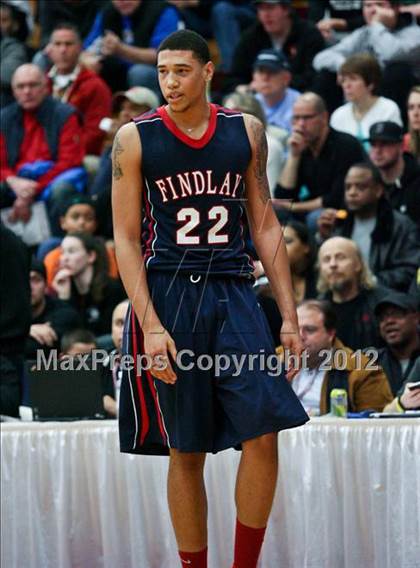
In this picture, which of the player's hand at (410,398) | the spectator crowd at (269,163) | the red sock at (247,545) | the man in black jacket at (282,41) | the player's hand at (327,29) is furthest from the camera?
the player's hand at (327,29)

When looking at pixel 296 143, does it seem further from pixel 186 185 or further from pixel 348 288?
pixel 186 185

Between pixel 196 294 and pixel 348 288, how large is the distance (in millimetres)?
3663

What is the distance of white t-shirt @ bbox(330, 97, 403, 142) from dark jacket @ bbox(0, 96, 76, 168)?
2168 millimetres

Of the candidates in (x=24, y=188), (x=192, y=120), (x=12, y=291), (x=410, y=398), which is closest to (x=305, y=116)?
(x=24, y=188)

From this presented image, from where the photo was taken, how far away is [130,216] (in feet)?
17.3

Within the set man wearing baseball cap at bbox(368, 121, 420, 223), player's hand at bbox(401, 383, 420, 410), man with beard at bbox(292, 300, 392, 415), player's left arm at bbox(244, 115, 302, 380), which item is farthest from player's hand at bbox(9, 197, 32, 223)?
player's left arm at bbox(244, 115, 302, 380)

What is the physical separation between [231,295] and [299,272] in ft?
13.3

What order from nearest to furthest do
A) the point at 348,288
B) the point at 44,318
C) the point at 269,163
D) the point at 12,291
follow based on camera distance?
the point at 12,291 → the point at 348,288 → the point at 44,318 → the point at 269,163

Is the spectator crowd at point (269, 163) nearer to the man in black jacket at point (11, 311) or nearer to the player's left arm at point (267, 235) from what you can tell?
the man in black jacket at point (11, 311)

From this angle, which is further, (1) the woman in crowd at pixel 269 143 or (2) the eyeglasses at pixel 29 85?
(2) the eyeglasses at pixel 29 85

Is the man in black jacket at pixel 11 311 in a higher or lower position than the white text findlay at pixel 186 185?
lower

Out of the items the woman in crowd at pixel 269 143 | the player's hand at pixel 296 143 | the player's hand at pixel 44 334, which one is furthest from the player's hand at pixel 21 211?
the player's hand at pixel 44 334

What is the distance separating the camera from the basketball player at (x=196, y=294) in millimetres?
5211

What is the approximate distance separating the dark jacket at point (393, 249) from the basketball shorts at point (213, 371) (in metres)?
3.92
